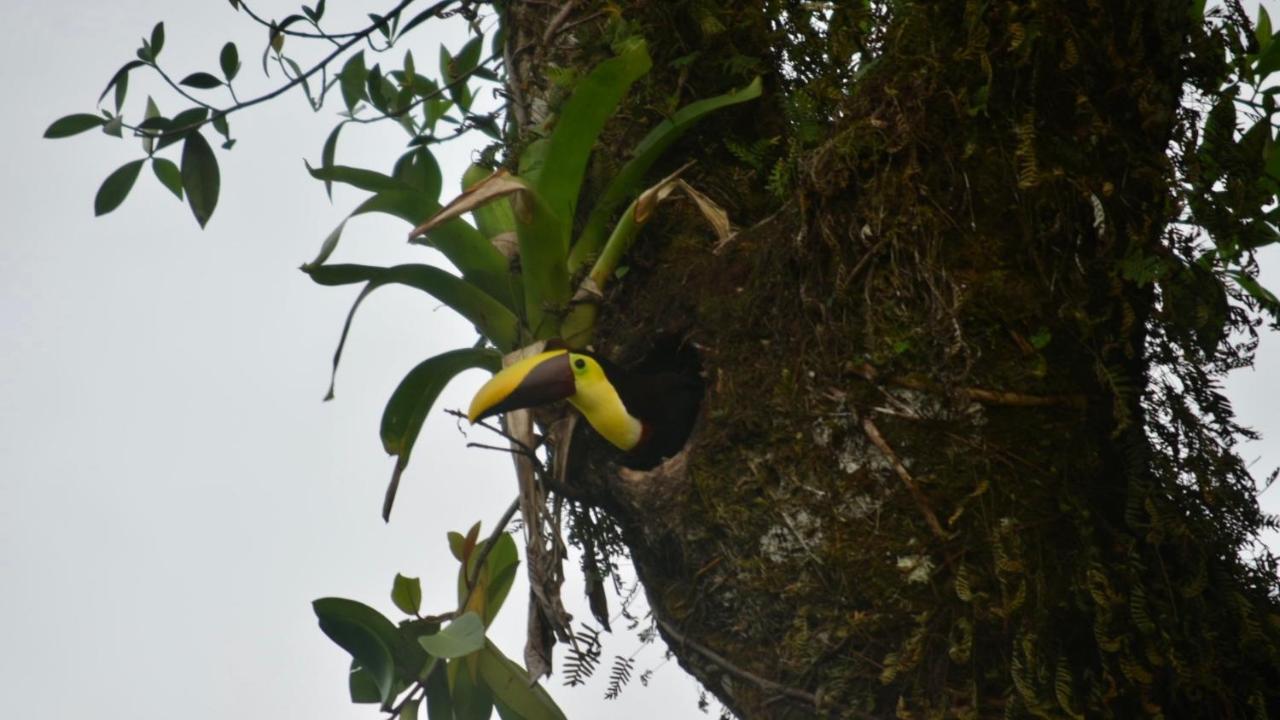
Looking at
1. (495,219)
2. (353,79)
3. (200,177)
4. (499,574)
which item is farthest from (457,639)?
(353,79)

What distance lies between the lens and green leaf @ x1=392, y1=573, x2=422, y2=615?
2.04 m

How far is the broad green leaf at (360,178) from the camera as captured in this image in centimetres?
207

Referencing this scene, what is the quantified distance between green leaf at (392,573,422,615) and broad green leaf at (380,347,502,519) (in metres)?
0.18

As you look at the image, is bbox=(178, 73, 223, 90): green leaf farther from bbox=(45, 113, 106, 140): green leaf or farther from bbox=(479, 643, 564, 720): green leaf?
bbox=(479, 643, 564, 720): green leaf

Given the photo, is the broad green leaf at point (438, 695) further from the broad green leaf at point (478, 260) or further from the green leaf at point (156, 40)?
the green leaf at point (156, 40)

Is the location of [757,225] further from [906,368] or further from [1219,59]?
[1219,59]

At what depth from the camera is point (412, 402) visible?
2080 mm

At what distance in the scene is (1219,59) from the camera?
1.73m

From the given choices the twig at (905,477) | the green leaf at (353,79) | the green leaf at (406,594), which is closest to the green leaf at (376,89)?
the green leaf at (353,79)

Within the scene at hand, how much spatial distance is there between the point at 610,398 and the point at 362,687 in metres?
0.66

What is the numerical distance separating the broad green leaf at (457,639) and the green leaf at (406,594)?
0.16 m

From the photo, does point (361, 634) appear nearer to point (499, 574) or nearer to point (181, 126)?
point (499, 574)

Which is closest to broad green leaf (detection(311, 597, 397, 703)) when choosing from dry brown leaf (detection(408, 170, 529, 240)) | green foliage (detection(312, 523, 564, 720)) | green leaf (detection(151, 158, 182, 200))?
green foliage (detection(312, 523, 564, 720))

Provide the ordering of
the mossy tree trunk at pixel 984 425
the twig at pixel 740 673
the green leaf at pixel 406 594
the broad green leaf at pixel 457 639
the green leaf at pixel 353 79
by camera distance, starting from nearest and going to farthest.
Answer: the mossy tree trunk at pixel 984 425 → the twig at pixel 740 673 → the broad green leaf at pixel 457 639 → the green leaf at pixel 406 594 → the green leaf at pixel 353 79
